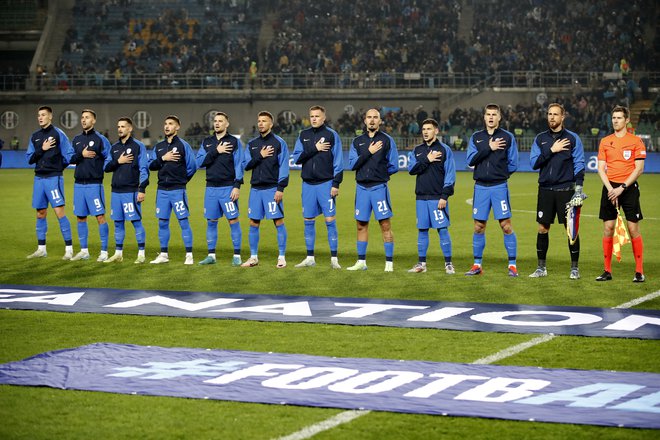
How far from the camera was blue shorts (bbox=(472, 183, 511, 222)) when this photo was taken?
13086 millimetres

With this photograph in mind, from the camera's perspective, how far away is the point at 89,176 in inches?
600

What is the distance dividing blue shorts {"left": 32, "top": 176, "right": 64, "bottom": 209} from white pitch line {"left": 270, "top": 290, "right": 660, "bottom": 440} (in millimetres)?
8729

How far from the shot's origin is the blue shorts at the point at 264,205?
14.3 metres

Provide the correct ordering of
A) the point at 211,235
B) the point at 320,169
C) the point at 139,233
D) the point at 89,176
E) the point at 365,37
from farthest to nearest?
the point at 365,37 < the point at 89,176 < the point at 139,233 < the point at 211,235 < the point at 320,169

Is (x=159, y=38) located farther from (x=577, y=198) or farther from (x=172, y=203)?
(x=577, y=198)

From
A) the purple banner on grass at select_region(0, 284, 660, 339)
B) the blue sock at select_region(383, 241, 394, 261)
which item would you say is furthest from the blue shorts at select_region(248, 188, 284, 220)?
the purple banner on grass at select_region(0, 284, 660, 339)

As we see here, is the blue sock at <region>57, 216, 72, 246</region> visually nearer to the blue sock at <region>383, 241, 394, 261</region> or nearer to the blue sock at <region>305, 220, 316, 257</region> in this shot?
the blue sock at <region>305, 220, 316, 257</region>

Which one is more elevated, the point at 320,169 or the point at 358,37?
the point at 358,37

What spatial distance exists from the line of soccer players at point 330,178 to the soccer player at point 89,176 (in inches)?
0.7

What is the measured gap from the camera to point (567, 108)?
43625mm

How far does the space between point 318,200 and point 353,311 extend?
4.05 meters

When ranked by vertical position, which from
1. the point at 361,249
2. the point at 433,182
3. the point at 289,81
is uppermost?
the point at 289,81

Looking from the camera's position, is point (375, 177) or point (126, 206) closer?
point (375, 177)

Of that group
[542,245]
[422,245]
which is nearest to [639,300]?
[542,245]
